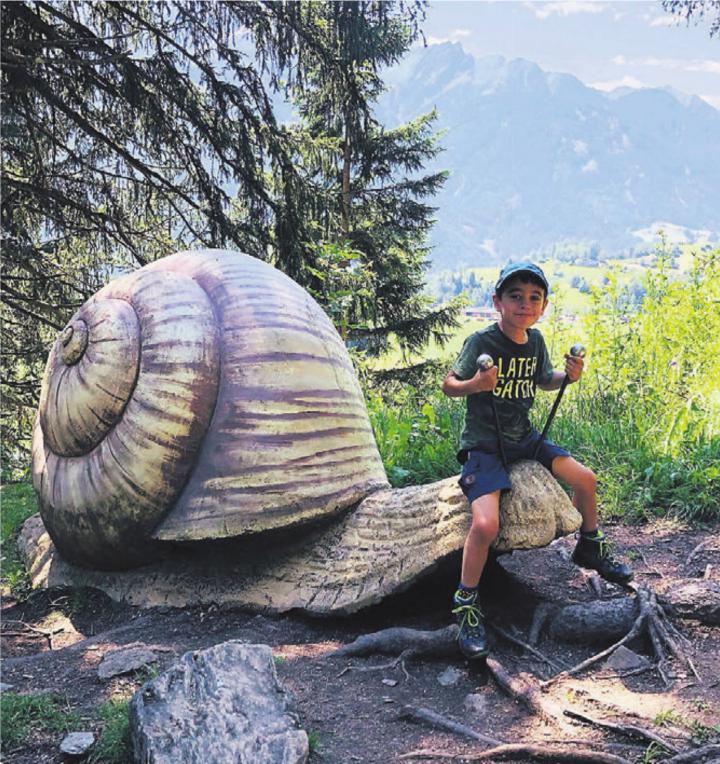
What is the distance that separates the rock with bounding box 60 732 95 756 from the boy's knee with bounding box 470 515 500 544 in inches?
53.8

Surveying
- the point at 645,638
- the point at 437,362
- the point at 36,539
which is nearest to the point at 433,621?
the point at 645,638

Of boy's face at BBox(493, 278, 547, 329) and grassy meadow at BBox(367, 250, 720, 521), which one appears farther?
grassy meadow at BBox(367, 250, 720, 521)

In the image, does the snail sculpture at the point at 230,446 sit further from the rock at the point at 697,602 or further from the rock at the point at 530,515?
the rock at the point at 697,602

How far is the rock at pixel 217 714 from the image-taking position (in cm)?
191

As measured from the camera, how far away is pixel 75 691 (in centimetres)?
254

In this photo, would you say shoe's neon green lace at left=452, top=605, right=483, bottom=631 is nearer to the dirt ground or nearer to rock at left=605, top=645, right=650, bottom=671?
the dirt ground

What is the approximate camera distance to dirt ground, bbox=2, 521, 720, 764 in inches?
87.4

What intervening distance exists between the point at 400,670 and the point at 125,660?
0.97 metres

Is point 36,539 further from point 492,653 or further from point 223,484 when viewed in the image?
point 492,653

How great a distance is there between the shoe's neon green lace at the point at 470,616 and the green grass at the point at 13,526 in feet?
7.86

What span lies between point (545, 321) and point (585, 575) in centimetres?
403

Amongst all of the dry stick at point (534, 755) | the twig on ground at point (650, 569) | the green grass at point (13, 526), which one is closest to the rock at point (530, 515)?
the dry stick at point (534, 755)

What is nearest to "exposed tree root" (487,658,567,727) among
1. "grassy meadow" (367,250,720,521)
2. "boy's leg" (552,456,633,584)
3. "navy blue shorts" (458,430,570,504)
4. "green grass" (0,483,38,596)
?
"navy blue shorts" (458,430,570,504)

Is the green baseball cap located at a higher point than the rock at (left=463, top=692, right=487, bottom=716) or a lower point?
higher
